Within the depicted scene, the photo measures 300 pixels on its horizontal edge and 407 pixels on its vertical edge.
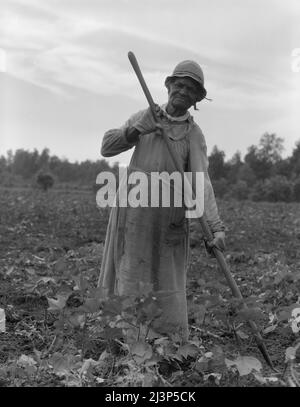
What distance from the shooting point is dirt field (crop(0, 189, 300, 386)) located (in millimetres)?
2770

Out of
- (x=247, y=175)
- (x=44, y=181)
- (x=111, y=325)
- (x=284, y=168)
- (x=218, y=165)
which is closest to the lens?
(x=111, y=325)

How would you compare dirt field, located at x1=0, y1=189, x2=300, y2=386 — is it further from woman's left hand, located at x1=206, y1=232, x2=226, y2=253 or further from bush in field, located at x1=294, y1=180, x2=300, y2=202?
bush in field, located at x1=294, y1=180, x2=300, y2=202

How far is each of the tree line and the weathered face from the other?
69.3ft

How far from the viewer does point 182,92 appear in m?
3.00

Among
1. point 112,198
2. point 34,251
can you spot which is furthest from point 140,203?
point 34,251

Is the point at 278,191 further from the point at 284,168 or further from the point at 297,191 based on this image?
the point at 284,168

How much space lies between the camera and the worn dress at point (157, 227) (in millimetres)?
3086

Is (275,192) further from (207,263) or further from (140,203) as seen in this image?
(140,203)

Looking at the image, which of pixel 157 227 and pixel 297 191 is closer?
pixel 157 227

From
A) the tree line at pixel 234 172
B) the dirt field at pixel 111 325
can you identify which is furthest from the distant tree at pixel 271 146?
the dirt field at pixel 111 325

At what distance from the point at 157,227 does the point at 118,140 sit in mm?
477

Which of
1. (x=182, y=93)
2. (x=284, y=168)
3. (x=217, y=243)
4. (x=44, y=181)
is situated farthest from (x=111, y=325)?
(x=284, y=168)

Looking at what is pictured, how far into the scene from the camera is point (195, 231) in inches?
394
